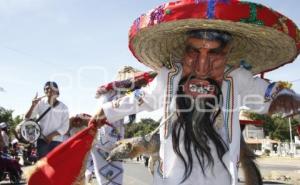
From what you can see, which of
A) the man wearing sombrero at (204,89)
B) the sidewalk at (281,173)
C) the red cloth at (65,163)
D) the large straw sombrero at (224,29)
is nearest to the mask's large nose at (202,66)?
the man wearing sombrero at (204,89)

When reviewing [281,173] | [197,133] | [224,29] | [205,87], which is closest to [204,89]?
[205,87]

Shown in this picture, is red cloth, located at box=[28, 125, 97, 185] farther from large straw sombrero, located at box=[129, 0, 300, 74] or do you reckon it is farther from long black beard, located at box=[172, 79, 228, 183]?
large straw sombrero, located at box=[129, 0, 300, 74]

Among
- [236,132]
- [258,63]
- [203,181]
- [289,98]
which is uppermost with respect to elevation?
[258,63]

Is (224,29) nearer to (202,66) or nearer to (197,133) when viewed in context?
(202,66)

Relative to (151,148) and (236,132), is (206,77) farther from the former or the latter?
(151,148)

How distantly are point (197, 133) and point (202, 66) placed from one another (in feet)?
1.59

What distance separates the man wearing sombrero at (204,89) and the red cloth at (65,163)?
0.18m

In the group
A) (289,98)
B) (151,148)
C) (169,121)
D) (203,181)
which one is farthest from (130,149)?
(289,98)

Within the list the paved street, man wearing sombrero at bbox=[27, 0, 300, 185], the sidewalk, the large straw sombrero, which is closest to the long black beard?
man wearing sombrero at bbox=[27, 0, 300, 185]

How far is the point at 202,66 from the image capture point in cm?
333

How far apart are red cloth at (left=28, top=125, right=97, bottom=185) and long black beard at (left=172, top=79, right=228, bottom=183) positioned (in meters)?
0.66

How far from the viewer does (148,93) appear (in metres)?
3.35

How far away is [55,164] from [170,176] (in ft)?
2.66

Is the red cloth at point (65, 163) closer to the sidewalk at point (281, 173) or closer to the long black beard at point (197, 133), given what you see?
the long black beard at point (197, 133)
